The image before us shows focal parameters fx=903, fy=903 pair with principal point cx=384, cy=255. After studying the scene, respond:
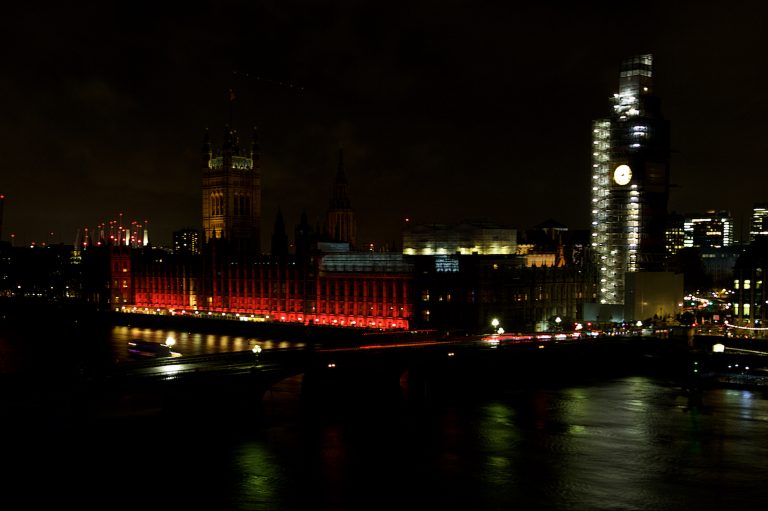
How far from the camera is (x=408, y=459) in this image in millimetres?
44906

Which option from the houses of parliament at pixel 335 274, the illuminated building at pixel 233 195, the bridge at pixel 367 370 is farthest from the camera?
the illuminated building at pixel 233 195

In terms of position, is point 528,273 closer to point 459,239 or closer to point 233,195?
point 459,239

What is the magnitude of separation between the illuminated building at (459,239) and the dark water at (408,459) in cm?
5025

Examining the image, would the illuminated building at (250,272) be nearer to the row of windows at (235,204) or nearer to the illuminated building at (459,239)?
the row of windows at (235,204)

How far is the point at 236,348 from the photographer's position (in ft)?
311

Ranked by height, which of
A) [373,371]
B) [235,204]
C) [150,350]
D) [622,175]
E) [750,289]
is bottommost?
[373,371]

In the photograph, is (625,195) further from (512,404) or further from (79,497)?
(79,497)

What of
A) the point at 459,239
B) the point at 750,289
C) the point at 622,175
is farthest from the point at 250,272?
the point at 750,289

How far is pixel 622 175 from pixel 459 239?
20.8m

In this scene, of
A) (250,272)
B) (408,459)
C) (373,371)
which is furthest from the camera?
(250,272)

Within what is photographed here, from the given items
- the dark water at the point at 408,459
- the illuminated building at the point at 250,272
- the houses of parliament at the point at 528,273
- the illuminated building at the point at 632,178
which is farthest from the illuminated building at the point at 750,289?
the dark water at the point at 408,459

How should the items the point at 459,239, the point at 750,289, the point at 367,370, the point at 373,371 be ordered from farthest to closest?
the point at 459,239 < the point at 750,289 < the point at 373,371 < the point at 367,370

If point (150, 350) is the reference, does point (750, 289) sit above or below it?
above

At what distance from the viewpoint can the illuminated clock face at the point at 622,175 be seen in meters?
99.6
